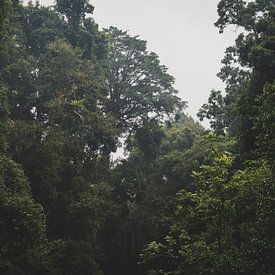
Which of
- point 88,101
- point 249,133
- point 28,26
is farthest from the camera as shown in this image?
point 28,26

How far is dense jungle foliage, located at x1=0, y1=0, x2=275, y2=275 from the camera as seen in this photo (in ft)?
35.1

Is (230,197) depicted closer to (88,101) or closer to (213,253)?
(213,253)

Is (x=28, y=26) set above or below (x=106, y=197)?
above

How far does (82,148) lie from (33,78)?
5.99 metres

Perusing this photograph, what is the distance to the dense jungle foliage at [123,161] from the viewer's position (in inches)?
421

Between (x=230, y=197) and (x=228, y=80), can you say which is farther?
(x=228, y=80)

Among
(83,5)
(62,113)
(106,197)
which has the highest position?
(83,5)

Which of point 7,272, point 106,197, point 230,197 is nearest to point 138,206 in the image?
point 106,197

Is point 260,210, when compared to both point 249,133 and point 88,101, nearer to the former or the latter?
point 249,133

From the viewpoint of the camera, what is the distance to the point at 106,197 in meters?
19.9

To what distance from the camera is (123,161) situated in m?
25.3

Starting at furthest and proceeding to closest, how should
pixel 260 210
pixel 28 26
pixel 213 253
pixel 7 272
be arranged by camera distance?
pixel 28 26, pixel 7 272, pixel 213 253, pixel 260 210

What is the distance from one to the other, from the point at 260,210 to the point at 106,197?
11183mm

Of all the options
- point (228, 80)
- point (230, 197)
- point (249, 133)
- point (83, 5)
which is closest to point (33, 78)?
point (83, 5)
